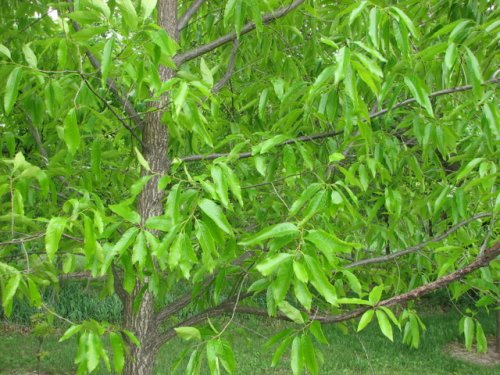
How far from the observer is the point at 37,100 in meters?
2.56

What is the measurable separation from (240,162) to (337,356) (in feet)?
→ 21.7

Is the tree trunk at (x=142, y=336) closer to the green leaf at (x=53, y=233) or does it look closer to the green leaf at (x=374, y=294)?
the green leaf at (x=53, y=233)

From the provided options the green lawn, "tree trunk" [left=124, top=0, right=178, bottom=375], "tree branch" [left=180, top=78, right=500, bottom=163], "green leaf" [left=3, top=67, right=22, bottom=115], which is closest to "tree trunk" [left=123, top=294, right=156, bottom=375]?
"tree trunk" [left=124, top=0, right=178, bottom=375]

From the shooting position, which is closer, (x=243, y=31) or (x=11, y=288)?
(x=11, y=288)

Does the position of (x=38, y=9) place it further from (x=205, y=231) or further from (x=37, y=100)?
(x=205, y=231)

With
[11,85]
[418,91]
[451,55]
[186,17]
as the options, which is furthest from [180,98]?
[186,17]

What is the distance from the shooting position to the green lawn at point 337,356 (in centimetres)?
809

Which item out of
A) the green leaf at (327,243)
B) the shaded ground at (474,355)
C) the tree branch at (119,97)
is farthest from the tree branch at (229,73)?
the shaded ground at (474,355)

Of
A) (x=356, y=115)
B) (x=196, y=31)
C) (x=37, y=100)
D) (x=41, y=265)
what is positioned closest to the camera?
(x=356, y=115)

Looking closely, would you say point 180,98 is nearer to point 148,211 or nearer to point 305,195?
point 305,195

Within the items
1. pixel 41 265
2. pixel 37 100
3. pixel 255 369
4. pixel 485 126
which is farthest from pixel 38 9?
pixel 255 369

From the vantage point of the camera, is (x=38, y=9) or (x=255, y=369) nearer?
(x=38, y=9)

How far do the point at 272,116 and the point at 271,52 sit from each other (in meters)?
0.40

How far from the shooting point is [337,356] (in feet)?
28.7
